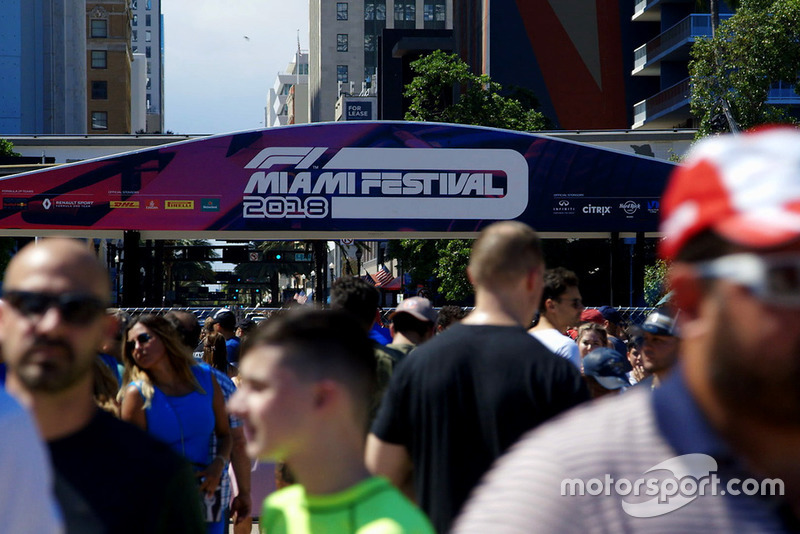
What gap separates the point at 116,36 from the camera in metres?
105

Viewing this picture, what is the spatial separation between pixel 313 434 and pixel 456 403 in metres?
1.37

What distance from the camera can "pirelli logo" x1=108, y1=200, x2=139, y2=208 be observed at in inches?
706

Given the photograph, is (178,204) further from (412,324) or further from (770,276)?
(770,276)

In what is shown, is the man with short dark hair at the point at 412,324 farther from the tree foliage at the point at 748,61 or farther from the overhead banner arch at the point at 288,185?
the tree foliage at the point at 748,61

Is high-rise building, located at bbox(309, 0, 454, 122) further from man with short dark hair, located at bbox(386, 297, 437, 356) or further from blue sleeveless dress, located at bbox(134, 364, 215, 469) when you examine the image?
blue sleeveless dress, located at bbox(134, 364, 215, 469)

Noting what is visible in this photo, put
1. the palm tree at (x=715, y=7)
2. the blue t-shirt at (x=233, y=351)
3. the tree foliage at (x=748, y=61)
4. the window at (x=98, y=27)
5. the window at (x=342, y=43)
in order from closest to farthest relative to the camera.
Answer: the blue t-shirt at (x=233, y=351) < the tree foliage at (x=748, y=61) < the palm tree at (x=715, y=7) < the window at (x=98, y=27) < the window at (x=342, y=43)

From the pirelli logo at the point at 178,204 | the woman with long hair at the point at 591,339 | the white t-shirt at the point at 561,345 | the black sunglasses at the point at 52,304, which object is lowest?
the woman with long hair at the point at 591,339

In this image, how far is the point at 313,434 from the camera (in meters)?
2.43

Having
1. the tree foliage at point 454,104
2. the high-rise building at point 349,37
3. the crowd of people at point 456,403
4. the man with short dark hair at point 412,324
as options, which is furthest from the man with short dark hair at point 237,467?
the high-rise building at point 349,37

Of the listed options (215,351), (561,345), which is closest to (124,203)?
(215,351)

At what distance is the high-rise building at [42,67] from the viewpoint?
73.4 m

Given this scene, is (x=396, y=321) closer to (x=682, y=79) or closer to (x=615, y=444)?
(x=615, y=444)

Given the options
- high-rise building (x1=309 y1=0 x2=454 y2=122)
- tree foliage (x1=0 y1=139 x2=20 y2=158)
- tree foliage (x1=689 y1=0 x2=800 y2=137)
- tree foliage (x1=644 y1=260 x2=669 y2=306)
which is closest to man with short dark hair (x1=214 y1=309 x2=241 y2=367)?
tree foliage (x1=644 y1=260 x2=669 y2=306)

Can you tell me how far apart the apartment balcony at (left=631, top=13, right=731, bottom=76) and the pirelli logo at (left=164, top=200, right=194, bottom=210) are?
3314 centimetres
